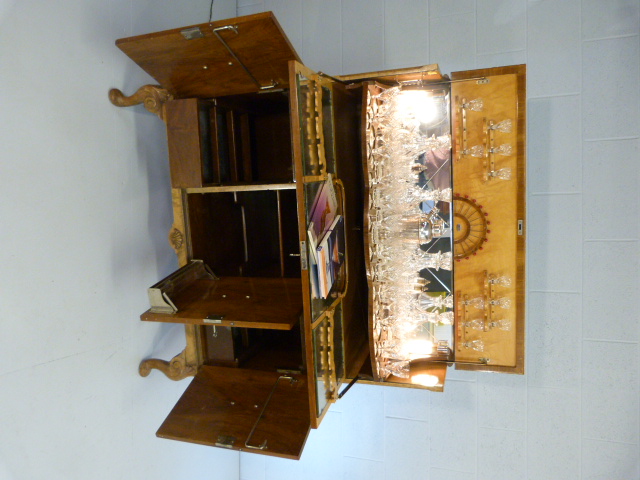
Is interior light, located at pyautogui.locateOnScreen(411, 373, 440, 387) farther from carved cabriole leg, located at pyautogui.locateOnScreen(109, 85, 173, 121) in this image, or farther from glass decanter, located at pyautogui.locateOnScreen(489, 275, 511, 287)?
carved cabriole leg, located at pyautogui.locateOnScreen(109, 85, 173, 121)

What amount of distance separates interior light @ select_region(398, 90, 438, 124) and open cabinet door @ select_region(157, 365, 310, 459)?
1.11m

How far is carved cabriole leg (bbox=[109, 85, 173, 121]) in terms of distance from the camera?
1793 mm

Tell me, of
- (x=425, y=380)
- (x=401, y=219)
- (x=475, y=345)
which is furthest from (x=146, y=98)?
(x=475, y=345)

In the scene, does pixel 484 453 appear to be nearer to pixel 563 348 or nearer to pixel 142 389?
pixel 563 348

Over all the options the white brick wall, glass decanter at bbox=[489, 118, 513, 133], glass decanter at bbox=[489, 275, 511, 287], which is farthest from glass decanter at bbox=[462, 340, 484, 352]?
glass decanter at bbox=[489, 118, 513, 133]

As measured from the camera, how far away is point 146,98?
5.89 ft

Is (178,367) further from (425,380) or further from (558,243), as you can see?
(558,243)

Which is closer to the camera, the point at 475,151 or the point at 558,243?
the point at 475,151

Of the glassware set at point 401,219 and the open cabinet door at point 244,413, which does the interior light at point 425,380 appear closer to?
the glassware set at point 401,219

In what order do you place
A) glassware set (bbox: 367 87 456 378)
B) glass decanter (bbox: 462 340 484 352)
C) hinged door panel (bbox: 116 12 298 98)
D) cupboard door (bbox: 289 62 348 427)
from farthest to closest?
glass decanter (bbox: 462 340 484 352) < glassware set (bbox: 367 87 456 378) < hinged door panel (bbox: 116 12 298 98) < cupboard door (bbox: 289 62 348 427)

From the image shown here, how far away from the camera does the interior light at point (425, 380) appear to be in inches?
67.0

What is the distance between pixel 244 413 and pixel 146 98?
128 cm

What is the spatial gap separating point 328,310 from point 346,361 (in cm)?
27

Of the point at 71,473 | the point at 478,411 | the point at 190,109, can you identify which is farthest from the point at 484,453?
the point at 190,109
